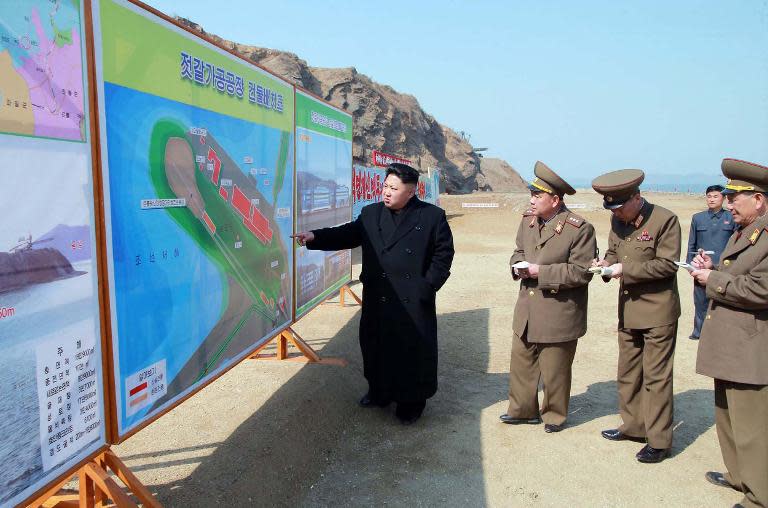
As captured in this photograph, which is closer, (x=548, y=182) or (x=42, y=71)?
(x=42, y=71)

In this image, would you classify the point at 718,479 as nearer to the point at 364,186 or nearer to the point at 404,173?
the point at 404,173

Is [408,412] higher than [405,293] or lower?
lower

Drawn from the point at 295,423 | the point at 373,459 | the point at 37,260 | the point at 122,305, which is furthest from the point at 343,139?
the point at 37,260

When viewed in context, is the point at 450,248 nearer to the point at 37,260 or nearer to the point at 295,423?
→ the point at 295,423

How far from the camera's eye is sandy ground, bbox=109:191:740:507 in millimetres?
3264

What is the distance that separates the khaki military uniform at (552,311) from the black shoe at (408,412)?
0.72 metres

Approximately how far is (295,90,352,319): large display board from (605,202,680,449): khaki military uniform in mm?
2648

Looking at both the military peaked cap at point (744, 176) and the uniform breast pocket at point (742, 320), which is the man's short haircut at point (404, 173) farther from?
Result: the uniform breast pocket at point (742, 320)

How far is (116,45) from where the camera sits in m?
2.39

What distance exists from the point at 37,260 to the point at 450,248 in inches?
106

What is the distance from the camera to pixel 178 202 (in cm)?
289

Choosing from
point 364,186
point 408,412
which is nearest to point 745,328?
point 408,412

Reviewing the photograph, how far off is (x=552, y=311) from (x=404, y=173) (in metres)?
1.38

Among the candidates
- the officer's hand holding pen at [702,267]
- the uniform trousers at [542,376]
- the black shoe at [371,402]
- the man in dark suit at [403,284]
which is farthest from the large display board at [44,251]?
the officer's hand holding pen at [702,267]
